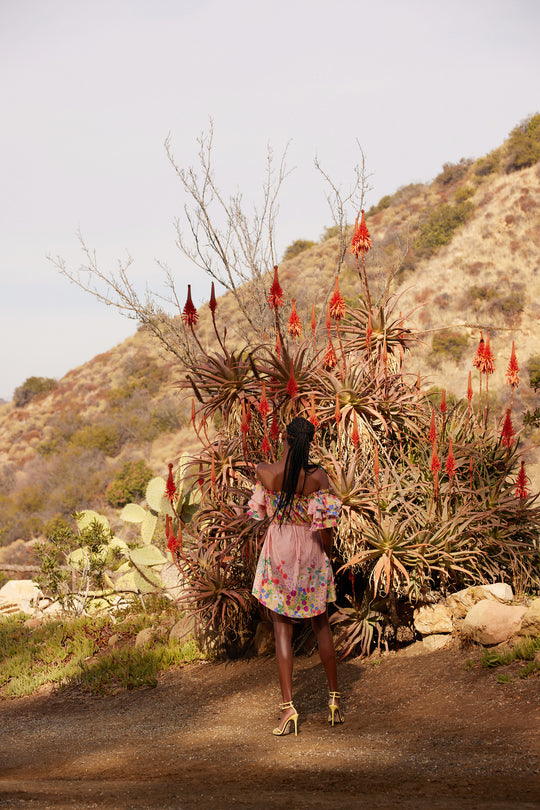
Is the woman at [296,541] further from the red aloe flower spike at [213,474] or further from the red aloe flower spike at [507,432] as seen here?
the red aloe flower spike at [507,432]

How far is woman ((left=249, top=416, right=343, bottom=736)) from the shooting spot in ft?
14.5

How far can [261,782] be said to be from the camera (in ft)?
11.1

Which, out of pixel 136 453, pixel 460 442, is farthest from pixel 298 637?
pixel 136 453

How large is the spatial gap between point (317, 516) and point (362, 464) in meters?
2.01

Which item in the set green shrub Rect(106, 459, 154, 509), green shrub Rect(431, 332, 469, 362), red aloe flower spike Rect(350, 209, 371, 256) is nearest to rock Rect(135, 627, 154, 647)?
red aloe flower spike Rect(350, 209, 371, 256)

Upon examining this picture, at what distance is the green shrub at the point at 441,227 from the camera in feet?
113

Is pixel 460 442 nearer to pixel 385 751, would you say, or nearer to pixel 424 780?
pixel 385 751

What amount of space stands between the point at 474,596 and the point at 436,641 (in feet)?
1.60

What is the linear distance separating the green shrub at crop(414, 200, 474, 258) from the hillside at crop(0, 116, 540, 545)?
0.06 metres

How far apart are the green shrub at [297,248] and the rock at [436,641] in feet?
124

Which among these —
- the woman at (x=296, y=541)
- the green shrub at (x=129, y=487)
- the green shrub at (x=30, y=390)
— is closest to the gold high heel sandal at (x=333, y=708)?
the woman at (x=296, y=541)

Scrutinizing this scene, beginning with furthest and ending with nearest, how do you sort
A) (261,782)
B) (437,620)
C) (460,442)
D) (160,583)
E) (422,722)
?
(160,583) < (460,442) < (437,620) < (422,722) < (261,782)

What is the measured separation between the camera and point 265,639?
6.83m

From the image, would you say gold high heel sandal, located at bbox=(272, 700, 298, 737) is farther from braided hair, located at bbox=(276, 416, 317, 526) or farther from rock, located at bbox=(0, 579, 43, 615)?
rock, located at bbox=(0, 579, 43, 615)
